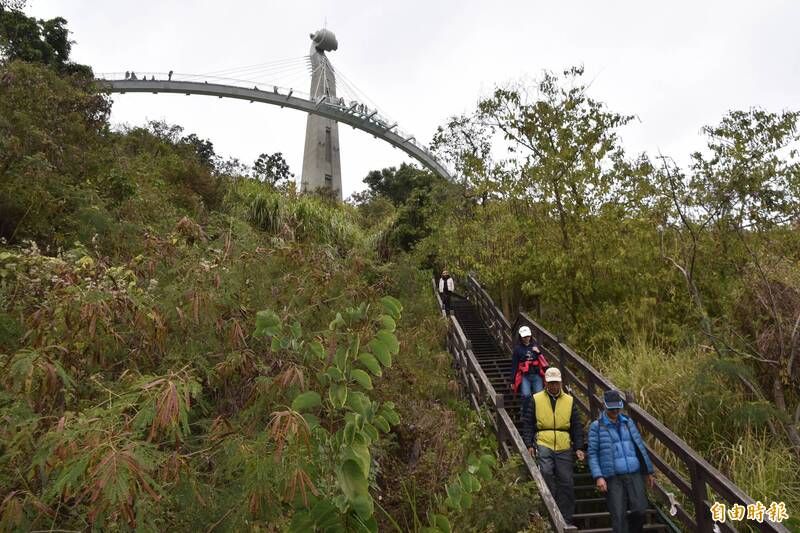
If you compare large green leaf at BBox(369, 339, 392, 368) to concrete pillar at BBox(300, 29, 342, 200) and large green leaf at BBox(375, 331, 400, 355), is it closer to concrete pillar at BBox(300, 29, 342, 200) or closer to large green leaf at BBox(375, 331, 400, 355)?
large green leaf at BBox(375, 331, 400, 355)

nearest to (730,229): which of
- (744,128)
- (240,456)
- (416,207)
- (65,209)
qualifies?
(744,128)

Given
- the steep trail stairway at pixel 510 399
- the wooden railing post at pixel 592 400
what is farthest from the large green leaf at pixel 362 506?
the wooden railing post at pixel 592 400

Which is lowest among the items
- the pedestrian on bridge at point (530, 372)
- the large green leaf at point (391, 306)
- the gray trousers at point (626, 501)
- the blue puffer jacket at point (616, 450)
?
the gray trousers at point (626, 501)

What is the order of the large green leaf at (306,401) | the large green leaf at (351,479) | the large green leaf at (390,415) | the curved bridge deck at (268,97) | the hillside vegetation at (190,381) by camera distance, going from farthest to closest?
the curved bridge deck at (268,97) → the large green leaf at (390,415) → the hillside vegetation at (190,381) → the large green leaf at (306,401) → the large green leaf at (351,479)

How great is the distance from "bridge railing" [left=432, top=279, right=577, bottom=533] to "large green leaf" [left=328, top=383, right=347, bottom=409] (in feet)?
8.92

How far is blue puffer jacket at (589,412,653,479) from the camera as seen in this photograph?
3867 millimetres

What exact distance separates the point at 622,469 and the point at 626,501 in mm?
317

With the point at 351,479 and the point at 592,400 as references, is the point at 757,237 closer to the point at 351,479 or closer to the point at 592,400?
the point at 592,400

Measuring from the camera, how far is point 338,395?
5.52 feet

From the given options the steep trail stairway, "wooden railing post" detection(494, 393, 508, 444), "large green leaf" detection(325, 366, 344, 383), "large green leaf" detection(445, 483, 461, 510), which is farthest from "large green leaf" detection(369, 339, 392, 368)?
"wooden railing post" detection(494, 393, 508, 444)

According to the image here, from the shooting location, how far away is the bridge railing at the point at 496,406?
13.1ft

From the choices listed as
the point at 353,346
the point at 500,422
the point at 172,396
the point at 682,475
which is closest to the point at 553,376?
the point at 500,422

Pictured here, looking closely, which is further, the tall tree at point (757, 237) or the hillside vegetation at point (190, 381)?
the tall tree at point (757, 237)

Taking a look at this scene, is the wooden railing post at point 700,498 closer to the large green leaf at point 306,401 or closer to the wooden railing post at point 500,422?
the wooden railing post at point 500,422
